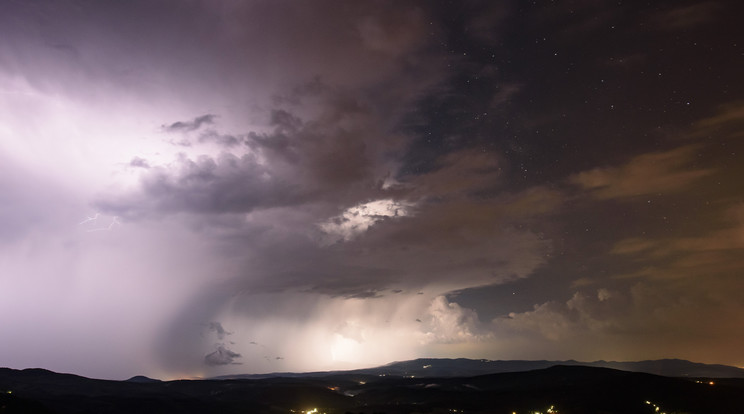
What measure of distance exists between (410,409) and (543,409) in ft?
161

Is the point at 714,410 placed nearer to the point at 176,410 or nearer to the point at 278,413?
the point at 278,413

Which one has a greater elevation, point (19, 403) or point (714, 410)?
point (19, 403)

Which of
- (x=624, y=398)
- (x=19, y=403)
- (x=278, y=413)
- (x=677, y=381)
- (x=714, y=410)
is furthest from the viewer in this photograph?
(x=278, y=413)

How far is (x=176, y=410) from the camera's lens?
197375mm

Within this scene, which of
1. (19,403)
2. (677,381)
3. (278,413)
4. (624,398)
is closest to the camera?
(19,403)

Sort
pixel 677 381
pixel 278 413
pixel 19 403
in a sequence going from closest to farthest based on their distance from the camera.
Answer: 1. pixel 19 403
2. pixel 677 381
3. pixel 278 413

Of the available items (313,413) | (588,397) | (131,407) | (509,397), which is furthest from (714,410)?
(131,407)

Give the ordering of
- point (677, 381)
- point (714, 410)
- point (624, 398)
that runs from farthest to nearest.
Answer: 1. point (677, 381)
2. point (624, 398)
3. point (714, 410)

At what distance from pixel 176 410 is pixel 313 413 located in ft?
193

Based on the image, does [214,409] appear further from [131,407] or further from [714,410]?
[714,410]

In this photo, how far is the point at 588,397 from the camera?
178m

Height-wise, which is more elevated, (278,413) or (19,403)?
(19,403)

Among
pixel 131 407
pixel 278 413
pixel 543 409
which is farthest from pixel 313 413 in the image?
pixel 543 409

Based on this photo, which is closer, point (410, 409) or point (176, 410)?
point (410, 409)
